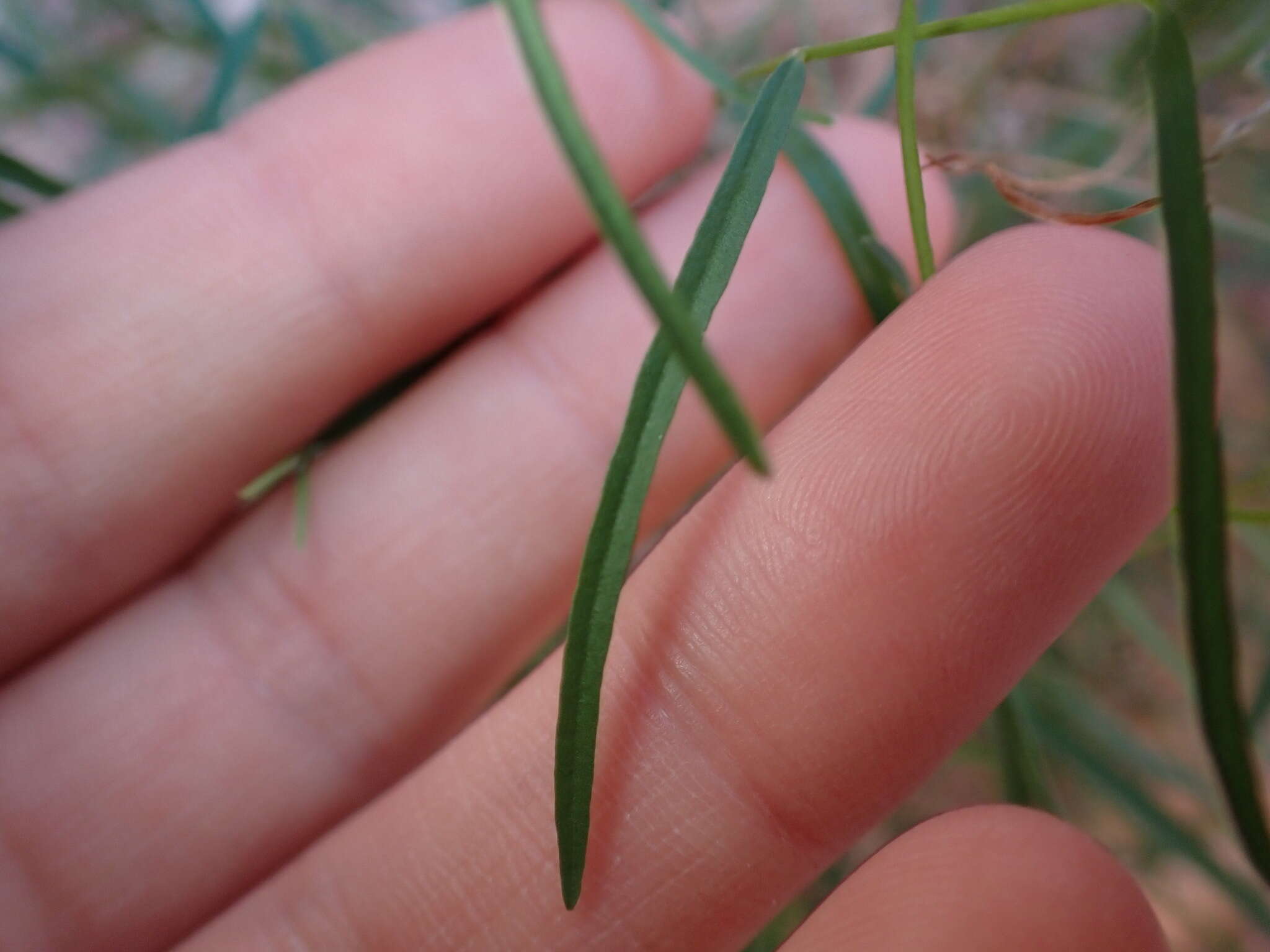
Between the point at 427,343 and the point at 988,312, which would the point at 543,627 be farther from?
the point at 988,312

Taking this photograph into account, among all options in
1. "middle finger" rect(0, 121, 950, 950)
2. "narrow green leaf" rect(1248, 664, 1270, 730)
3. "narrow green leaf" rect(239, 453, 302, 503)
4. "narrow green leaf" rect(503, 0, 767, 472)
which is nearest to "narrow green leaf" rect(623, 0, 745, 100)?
"middle finger" rect(0, 121, 950, 950)

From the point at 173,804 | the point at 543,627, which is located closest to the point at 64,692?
the point at 173,804

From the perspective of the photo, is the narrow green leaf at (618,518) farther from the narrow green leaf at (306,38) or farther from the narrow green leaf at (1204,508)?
the narrow green leaf at (306,38)

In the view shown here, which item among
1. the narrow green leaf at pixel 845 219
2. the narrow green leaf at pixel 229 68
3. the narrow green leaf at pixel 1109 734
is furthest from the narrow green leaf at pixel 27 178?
the narrow green leaf at pixel 1109 734

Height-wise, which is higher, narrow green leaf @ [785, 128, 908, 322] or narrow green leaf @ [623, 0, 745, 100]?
narrow green leaf @ [623, 0, 745, 100]

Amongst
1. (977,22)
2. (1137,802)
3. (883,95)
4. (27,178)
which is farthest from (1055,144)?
(27,178)

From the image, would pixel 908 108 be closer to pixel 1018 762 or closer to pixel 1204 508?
pixel 1204 508

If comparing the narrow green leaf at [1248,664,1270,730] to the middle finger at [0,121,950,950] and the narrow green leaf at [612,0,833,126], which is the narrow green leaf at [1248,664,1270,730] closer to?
the middle finger at [0,121,950,950]
